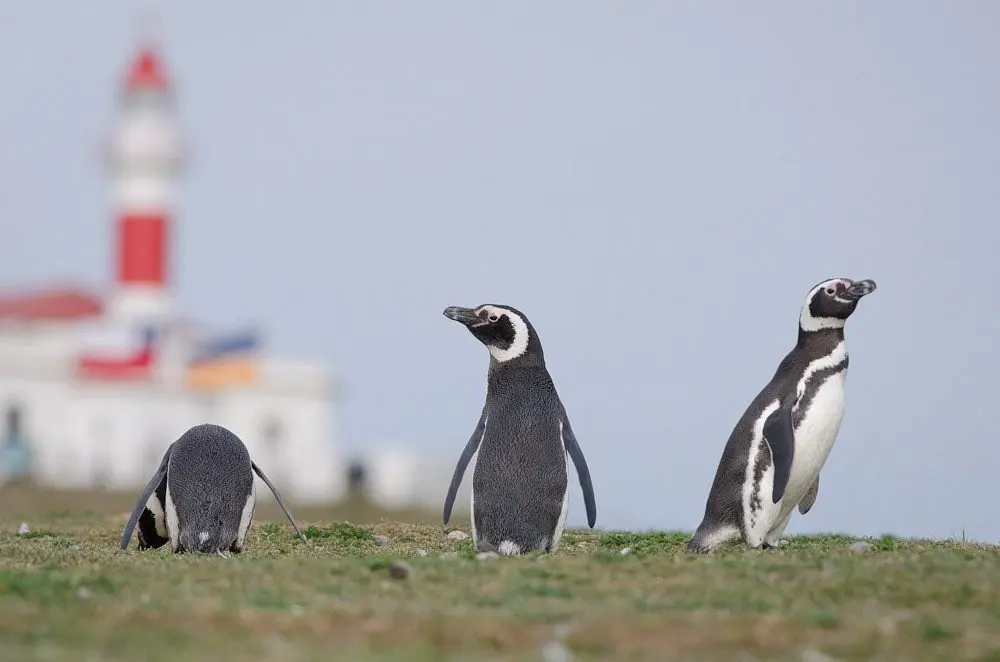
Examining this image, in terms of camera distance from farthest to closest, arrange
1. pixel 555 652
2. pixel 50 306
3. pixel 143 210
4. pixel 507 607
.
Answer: pixel 50 306
pixel 143 210
pixel 507 607
pixel 555 652

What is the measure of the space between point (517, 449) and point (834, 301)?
2.53 meters

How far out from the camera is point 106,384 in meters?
53.9

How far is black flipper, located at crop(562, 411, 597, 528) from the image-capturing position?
449 inches

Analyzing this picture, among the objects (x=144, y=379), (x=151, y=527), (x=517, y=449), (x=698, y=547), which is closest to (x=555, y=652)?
(x=517, y=449)

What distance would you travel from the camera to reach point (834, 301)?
39.0 feet

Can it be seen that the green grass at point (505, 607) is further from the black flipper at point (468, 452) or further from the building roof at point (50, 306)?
the building roof at point (50, 306)

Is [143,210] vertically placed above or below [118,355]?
above

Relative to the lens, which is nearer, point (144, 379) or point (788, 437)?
point (788, 437)

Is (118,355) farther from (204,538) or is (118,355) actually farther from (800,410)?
(800,410)

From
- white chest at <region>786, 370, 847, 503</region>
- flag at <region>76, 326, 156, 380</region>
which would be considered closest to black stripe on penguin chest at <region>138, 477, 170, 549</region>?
white chest at <region>786, 370, 847, 503</region>

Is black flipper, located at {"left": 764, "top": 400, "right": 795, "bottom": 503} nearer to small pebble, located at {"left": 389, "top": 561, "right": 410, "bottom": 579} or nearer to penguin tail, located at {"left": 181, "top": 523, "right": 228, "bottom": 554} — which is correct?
small pebble, located at {"left": 389, "top": 561, "right": 410, "bottom": 579}

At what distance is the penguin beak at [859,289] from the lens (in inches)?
467

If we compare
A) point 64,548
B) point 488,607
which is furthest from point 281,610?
point 64,548

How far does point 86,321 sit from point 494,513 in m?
52.0
